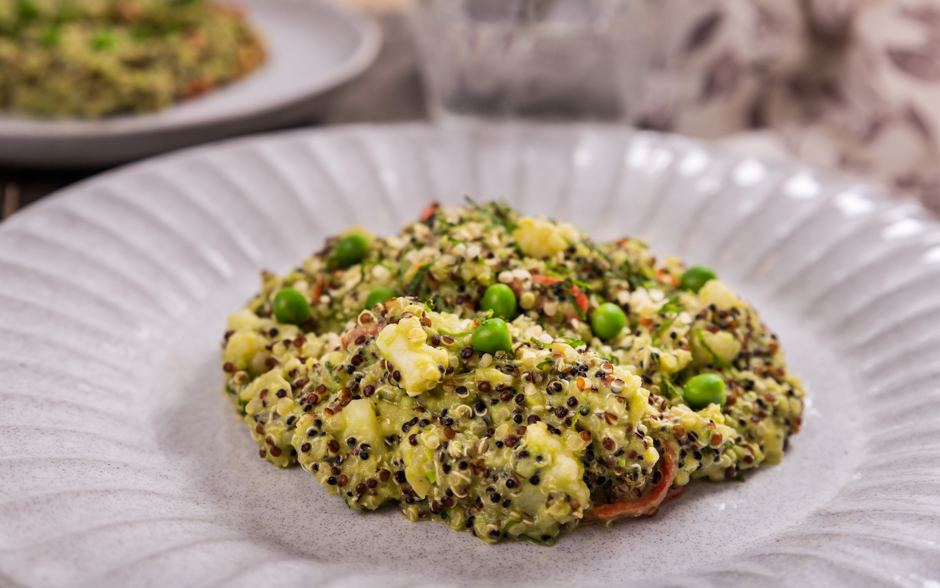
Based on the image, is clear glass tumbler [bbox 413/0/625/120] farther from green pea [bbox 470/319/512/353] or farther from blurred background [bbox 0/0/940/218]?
green pea [bbox 470/319/512/353]

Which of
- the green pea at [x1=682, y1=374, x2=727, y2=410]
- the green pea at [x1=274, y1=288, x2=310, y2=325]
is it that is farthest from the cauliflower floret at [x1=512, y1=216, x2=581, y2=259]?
the green pea at [x1=274, y1=288, x2=310, y2=325]

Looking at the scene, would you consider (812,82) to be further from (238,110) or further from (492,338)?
(492,338)

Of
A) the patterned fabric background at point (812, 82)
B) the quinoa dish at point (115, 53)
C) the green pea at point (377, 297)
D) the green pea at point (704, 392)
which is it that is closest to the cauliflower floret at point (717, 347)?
the green pea at point (704, 392)

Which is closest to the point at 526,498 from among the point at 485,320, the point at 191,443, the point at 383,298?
the point at 485,320

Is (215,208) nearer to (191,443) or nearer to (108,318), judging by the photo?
(108,318)

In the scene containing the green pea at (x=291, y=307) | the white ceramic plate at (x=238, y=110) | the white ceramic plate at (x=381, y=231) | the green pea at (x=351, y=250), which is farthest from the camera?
the white ceramic plate at (x=238, y=110)

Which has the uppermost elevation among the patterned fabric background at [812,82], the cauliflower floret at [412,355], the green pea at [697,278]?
the patterned fabric background at [812,82]

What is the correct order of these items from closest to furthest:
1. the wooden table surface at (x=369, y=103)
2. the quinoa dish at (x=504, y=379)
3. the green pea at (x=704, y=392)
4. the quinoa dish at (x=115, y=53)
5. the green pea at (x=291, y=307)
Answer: the quinoa dish at (x=504, y=379) < the green pea at (x=704, y=392) < the green pea at (x=291, y=307) < the wooden table surface at (x=369, y=103) < the quinoa dish at (x=115, y=53)

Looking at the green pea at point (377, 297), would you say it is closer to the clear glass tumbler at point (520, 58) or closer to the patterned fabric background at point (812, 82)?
the clear glass tumbler at point (520, 58)
